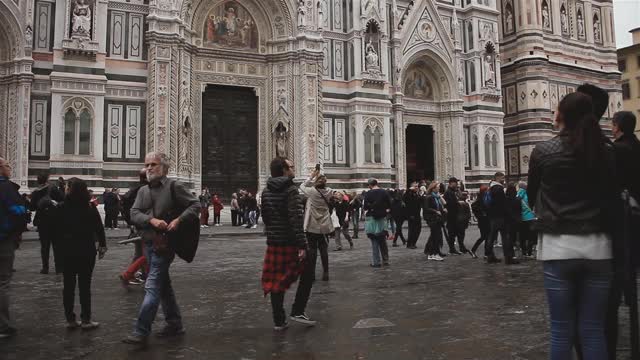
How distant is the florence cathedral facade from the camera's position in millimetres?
20672

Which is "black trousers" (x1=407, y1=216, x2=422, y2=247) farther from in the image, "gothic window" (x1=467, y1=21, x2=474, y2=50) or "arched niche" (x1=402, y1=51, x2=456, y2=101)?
"gothic window" (x1=467, y1=21, x2=474, y2=50)

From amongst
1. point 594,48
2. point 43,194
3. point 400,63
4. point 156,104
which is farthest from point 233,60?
point 594,48

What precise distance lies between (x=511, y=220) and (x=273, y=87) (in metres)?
16.3

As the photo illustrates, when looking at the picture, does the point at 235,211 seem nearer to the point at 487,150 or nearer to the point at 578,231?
the point at 487,150

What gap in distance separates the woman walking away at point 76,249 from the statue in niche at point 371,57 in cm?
2155

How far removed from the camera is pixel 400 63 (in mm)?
27875

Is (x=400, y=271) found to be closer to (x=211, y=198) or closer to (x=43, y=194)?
(x=43, y=194)

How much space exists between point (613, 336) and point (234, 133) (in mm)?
21995

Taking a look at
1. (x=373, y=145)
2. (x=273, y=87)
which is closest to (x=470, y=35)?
(x=373, y=145)

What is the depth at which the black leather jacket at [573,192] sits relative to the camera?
2896 mm

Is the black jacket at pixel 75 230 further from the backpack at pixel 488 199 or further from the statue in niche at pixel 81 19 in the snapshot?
the statue in niche at pixel 81 19

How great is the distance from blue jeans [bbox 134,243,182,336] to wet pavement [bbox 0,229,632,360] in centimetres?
20

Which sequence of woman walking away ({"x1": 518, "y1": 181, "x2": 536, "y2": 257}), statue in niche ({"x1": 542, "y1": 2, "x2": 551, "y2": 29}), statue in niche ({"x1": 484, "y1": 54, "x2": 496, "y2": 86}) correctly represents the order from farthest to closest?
statue in niche ({"x1": 542, "y1": 2, "x2": 551, "y2": 29})
statue in niche ({"x1": 484, "y1": 54, "x2": 496, "y2": 86})
woman walking away ({"x1": 518, "y1": 181, "x2": 536, "y2": 257})

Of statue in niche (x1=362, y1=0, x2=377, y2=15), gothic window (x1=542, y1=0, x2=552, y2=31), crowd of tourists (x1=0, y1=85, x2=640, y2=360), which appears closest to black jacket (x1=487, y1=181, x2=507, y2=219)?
crowd of tourists (x1=0, y1=85, x2=640, y2=360)
